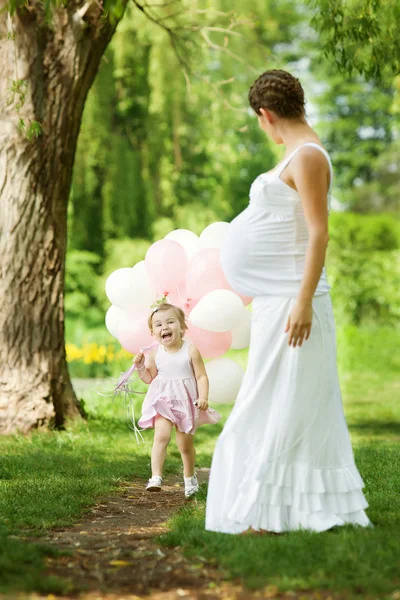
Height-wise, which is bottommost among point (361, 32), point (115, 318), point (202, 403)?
point (202, 403)

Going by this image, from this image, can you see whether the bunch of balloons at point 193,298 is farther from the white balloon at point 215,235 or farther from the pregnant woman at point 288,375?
the pregnant woman at point 288,375

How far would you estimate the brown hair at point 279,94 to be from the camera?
3.81 m

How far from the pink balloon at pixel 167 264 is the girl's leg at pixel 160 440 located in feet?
2.65

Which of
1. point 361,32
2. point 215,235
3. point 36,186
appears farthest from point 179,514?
point 361,32

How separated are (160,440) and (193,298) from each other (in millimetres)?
865

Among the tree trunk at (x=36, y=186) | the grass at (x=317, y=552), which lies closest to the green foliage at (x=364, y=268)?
the tree trunk at (x=36, y=186)

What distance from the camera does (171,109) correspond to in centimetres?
1405

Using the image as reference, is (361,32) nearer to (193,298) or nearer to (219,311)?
(193,298)

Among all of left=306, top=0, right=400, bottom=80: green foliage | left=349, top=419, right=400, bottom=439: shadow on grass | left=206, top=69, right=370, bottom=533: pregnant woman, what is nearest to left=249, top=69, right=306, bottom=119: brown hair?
left=206, top=69, right=370, bottom=533: pregnant woman

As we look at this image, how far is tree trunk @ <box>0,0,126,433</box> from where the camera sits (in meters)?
7.07

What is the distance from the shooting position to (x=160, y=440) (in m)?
5.14

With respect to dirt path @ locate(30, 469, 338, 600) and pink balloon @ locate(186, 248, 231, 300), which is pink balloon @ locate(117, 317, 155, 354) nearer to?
pink balloon @ locate(186, 248, 231, 300)

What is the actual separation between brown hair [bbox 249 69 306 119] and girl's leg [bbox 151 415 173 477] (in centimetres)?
204

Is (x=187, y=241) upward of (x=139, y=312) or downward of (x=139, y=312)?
upward
